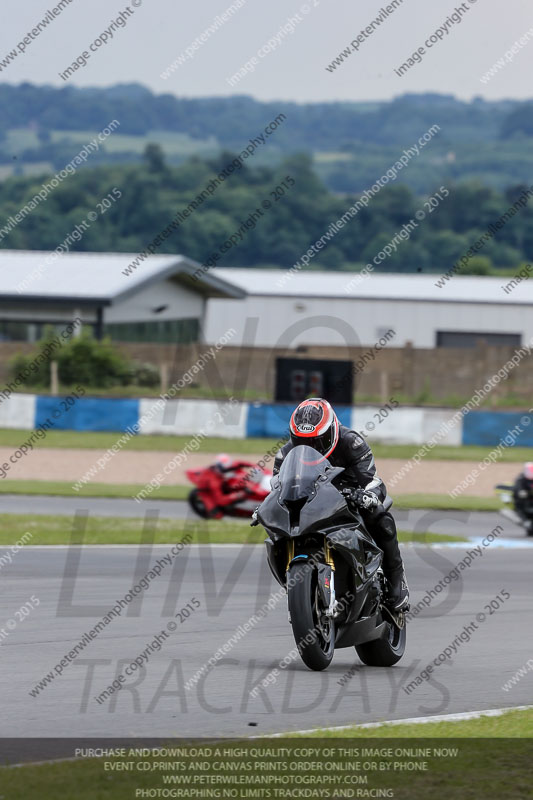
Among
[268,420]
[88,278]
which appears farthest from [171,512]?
[88,278]

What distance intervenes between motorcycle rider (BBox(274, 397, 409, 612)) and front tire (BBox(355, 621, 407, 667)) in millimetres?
301

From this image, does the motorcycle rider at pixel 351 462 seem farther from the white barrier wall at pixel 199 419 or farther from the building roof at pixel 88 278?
the building roof at pixel 88 278

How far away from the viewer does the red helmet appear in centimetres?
780

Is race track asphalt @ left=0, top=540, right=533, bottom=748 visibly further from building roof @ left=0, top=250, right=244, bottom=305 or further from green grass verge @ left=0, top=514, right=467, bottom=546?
building roof @ left=0, top=250, right=244, bottom=305

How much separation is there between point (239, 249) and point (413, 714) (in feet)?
475

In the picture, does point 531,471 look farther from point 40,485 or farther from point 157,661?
point 157,661

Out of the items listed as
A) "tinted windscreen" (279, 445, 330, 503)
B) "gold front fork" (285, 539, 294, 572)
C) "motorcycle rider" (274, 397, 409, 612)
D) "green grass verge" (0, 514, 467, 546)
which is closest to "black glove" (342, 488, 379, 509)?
"motorcycle rider" (274, 397, 409, 612)

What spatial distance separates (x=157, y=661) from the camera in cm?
814

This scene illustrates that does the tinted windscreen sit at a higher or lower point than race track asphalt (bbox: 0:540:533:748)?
higher

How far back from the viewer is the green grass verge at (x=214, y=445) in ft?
97.7

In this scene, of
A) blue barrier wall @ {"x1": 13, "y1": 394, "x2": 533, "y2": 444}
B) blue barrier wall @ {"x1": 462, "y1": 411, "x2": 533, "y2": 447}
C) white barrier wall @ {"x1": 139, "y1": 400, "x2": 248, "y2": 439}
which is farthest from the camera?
white barrier wall @ {"x1": 139, "y1": 400, "x2": 248, "y2": 439}
